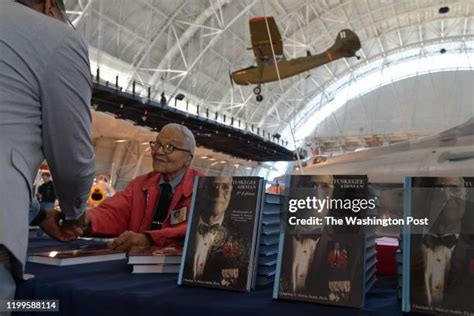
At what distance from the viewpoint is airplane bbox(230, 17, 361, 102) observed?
11484 mm

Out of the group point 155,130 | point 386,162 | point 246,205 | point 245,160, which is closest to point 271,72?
point 155,130

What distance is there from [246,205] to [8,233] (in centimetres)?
56

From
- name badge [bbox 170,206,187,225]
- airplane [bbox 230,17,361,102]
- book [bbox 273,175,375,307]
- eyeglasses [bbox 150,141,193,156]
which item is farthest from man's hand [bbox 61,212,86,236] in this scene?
airplane [bbox 230,17,361,102]

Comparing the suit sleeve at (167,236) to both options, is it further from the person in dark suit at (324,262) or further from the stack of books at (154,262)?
the person in dark suit at (324,262)

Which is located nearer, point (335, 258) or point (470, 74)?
point (335, 258)

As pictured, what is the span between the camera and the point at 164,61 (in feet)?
55.0

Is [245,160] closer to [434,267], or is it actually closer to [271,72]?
[271,72]

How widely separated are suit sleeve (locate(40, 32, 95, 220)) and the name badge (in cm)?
66

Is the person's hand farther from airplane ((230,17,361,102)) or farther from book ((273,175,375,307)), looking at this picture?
airplane ((230,17,361,102))

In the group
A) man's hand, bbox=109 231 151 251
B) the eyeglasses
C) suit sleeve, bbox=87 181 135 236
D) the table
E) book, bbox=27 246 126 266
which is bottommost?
the table

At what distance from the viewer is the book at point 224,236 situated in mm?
1063

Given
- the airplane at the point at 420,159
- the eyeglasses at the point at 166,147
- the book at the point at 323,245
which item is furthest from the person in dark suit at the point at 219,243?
the airplane at the point at 420,159

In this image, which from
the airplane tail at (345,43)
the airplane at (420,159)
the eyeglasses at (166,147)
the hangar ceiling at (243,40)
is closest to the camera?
the eyeglasses at (166,147)

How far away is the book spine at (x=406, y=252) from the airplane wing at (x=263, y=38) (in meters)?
10.4
